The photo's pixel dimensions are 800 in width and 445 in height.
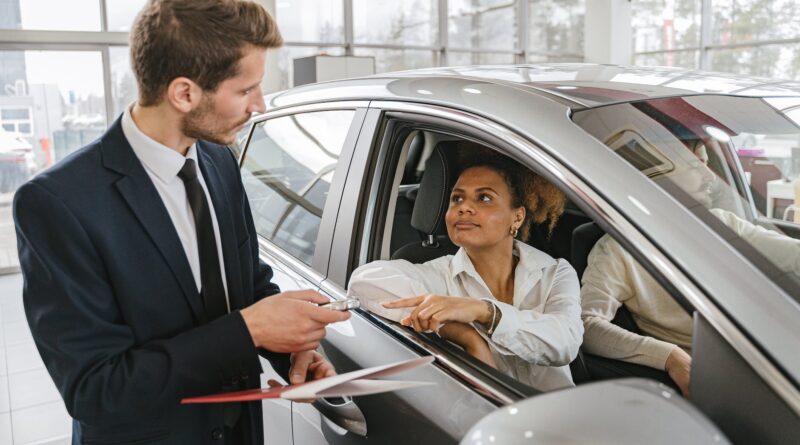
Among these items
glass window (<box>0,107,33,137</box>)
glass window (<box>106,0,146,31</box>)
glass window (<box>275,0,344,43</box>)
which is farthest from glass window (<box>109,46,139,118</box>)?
glass window (<box>275,0,344,43</box>)

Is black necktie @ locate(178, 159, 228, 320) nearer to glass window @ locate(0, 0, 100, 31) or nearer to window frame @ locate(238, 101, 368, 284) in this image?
window frame @ locate(238, 101, 368, 284)

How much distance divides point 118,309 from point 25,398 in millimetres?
3236

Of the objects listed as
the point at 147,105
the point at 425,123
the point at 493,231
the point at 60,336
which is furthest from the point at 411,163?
the point at 60,336

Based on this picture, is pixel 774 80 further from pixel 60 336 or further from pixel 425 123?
pixel 60 336

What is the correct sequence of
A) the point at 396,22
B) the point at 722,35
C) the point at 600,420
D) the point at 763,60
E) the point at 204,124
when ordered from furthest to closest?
the point at 722,35, the point at 763,60, the point at 396,22, the point at 204,124, the point at 600,420

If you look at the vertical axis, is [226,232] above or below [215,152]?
below

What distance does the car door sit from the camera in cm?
176

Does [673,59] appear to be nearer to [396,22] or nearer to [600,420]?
[396,22]

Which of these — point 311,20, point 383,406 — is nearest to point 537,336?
point 383,406

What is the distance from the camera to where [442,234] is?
1959 millimetres

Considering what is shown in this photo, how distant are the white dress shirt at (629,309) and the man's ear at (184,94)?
3.10 ft

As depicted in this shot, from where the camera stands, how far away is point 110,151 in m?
1.18

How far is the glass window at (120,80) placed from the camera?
7871 millimetres

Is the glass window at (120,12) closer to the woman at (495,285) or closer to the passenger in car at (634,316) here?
the woman at (495,285)
